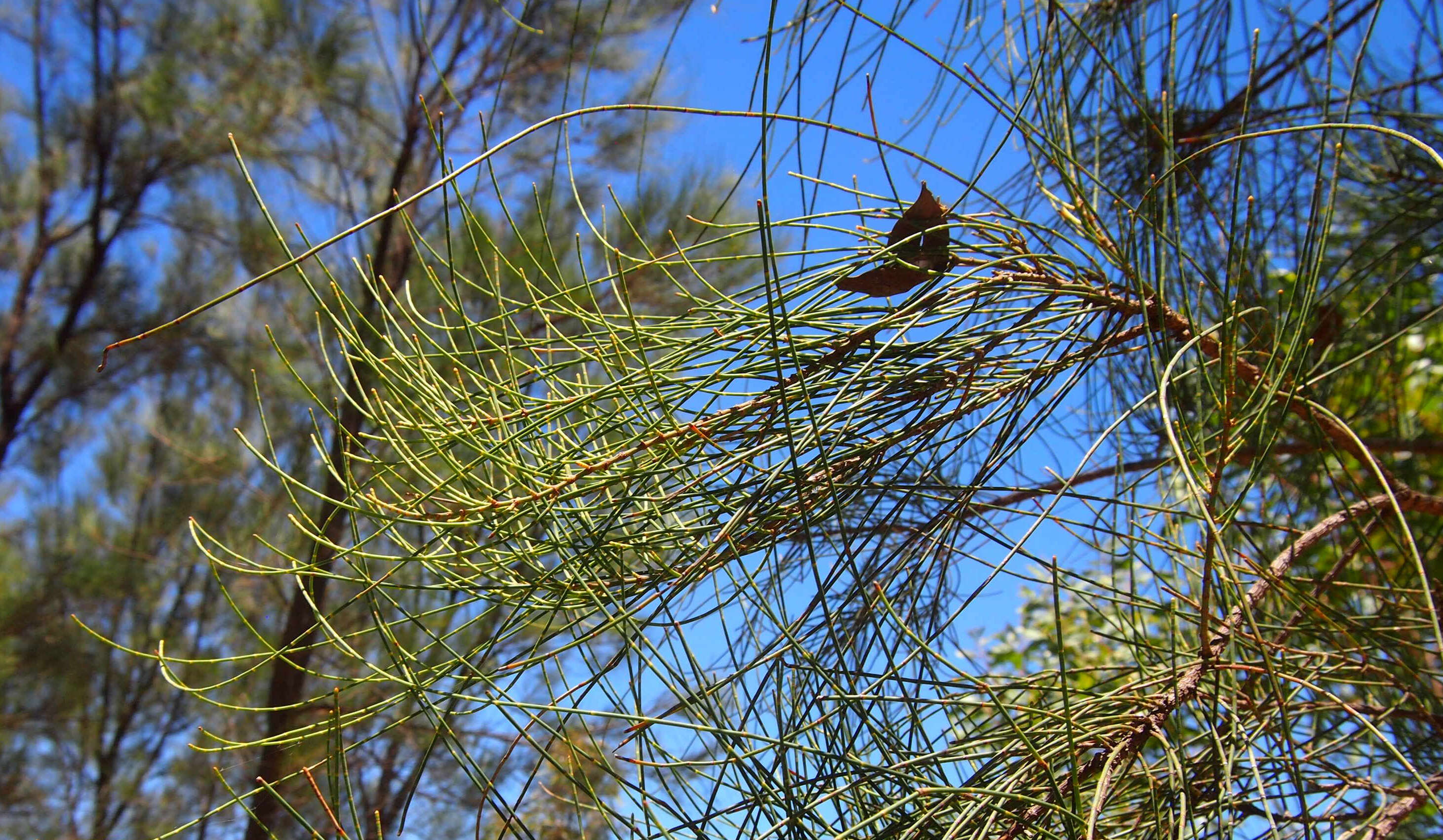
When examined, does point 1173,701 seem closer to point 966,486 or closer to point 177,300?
point 966,486

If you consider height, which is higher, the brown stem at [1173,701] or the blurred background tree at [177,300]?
the blurred background tree at [177,300]

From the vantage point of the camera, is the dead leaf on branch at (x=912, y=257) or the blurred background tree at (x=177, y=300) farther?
the blurred background tree at (x=177, y=300)

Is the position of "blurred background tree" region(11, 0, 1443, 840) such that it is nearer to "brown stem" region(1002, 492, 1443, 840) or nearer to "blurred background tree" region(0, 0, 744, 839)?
"brown stem" region(1002, 492, 1443, 840)

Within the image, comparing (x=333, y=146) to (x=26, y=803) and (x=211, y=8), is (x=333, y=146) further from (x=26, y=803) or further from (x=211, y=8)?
(x=26, y=803)

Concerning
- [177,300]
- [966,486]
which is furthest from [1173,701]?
[177,300]

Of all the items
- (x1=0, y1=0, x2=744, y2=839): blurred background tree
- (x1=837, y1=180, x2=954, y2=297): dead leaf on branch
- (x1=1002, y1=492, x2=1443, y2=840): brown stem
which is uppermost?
(x1=0, y1=0, x2=744, y2=839): blurred background tree

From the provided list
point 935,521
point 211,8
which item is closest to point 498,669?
point 935,521

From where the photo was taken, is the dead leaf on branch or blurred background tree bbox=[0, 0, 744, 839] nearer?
the dead leaf on branch

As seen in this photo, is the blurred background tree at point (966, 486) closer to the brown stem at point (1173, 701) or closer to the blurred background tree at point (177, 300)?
the brown stem at point (1173, 701)

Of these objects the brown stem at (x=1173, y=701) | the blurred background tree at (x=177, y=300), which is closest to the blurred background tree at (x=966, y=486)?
the brown stem at (x=1173, y=701)

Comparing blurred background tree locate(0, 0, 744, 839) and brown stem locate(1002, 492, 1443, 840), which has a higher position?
blurred background tree locate(0, 0, 744, 839)

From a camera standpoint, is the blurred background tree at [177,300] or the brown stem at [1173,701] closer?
the brown stem at [1173,701]

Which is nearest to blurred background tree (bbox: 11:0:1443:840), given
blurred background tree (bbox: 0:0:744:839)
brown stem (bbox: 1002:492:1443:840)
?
brown stem (bbox: 1002:492:1443:840)

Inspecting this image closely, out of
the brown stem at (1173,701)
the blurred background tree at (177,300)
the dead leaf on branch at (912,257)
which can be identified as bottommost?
the brown stem at (1173,701)
